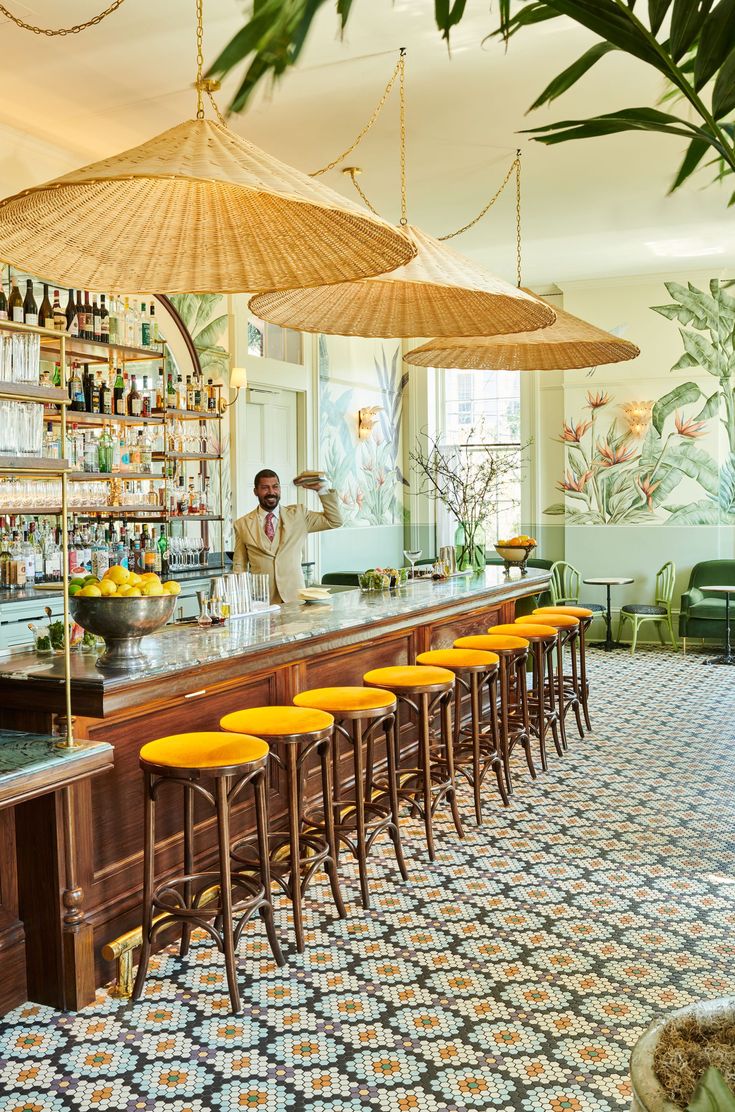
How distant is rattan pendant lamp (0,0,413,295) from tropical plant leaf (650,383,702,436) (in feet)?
28.4

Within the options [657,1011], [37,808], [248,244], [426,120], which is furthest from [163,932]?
[426,120]

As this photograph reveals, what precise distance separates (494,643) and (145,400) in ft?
11.0

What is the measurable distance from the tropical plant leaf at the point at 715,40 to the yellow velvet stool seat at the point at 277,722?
2.68 meters

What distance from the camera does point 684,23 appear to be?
1.00m

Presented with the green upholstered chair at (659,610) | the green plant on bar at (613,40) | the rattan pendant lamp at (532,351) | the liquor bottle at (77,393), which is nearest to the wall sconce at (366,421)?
the green upholstered chair at (659,610)

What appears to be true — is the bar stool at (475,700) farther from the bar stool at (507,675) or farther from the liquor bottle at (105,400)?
the liquor bottle at (105,400)

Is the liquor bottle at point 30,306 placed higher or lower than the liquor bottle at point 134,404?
higher

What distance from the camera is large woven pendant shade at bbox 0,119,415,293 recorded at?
2.54 m

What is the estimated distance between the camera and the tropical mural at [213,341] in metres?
8.18

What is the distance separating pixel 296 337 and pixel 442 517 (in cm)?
339

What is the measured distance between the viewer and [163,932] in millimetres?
3398

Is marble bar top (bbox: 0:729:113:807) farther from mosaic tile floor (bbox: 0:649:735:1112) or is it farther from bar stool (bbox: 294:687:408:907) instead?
bar stool (bbox: 294:687:408:907)

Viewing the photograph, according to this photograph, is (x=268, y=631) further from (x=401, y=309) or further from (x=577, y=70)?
(x=577, y=70)

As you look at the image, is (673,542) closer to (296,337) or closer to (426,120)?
(296,337)
